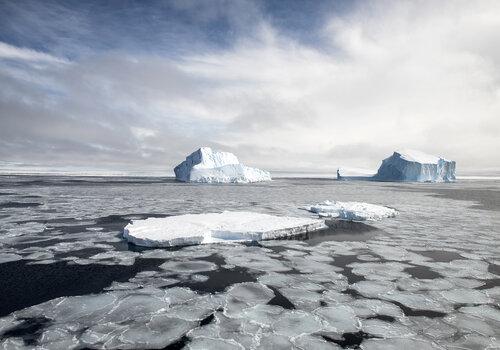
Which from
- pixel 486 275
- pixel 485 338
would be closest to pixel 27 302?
pixel 485 338

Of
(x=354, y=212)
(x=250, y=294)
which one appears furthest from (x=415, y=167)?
(x=250, y=294)

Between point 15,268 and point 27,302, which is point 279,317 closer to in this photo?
point 27,302

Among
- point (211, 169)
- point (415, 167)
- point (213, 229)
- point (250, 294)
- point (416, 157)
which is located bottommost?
point (250, 294)

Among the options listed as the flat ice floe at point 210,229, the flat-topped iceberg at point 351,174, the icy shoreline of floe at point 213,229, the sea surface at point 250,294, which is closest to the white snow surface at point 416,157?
the flat-topped iceberg at point 351,174

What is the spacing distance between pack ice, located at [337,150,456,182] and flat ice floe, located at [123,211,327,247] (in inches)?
1696

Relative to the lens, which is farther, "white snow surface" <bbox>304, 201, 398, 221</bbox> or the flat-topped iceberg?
the flat-topped iceberg

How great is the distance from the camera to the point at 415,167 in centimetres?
4775

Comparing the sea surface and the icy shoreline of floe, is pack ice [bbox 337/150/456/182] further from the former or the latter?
the sea surface

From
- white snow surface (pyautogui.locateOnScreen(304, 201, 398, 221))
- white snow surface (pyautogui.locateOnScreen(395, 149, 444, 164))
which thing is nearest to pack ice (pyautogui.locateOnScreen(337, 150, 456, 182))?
white snow surface (pyautogui.locateOnScreen(395, 149, 444, 164))

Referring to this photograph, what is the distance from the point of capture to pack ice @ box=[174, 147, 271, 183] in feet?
144

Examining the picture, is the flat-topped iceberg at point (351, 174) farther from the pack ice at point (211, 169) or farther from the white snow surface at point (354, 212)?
the white snow surface at point (354, 212)

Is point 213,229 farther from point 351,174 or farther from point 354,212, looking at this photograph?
point 351,174

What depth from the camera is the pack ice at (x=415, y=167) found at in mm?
47469

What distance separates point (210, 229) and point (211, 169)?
36.8 meters
